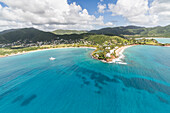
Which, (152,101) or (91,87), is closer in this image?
(152,101)

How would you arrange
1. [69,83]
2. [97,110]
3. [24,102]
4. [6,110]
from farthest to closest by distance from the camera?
1. [69,83]
2. [24,102]
3. [6,110]
4. [97,110]

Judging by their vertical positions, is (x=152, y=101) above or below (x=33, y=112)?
above

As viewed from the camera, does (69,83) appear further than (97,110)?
Yes

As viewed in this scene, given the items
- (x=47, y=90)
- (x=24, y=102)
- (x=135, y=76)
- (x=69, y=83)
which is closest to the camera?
(x=24, y=102)

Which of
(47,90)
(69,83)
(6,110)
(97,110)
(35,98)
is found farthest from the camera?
(69,83)

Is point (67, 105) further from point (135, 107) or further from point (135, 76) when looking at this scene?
point (135, 76)

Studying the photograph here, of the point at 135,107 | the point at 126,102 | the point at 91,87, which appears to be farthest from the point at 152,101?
the point at 91,87

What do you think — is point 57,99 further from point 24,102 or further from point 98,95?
point 98,95

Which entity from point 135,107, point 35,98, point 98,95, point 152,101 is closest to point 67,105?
point 98,95

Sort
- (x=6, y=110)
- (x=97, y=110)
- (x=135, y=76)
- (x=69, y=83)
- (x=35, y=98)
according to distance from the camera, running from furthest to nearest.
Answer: (x=135, y=76) → (x=69, y=83) → (x=35, y=98) → (x=6, y=110) → (x=97, y=110)
